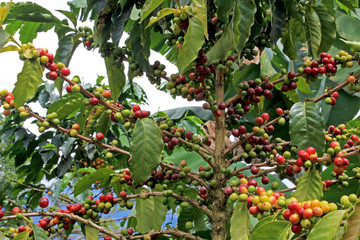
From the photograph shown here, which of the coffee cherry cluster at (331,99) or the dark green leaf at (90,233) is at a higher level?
the coffee cherry cluster at (331,99)

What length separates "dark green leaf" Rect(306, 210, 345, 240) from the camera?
1.78 ft

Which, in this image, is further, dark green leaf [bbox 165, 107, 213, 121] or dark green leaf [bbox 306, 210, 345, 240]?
dark green leaf [bbox 165, 107, 213, 121]

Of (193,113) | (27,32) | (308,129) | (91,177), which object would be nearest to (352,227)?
(308,129)

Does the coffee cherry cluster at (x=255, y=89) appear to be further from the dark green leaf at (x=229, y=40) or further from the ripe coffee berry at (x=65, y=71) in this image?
the ripe coffee berry at (x=65, y=71)

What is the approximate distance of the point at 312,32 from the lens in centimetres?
124

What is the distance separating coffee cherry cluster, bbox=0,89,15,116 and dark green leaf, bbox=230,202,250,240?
728mm

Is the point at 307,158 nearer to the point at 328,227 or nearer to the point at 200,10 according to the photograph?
the point at 328,227

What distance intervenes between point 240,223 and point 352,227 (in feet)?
1.26

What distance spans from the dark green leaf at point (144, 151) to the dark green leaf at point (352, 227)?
1.69 ft

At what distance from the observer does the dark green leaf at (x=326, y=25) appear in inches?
48.6

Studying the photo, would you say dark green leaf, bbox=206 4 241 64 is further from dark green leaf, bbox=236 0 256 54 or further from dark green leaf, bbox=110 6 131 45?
dark green leaf, bbox=110 6 131 45

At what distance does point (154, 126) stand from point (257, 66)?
260cm

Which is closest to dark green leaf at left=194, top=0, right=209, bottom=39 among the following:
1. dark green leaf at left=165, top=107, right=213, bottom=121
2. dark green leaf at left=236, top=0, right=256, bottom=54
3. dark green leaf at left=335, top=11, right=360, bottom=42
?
dark green leaf at left=236, top=0, right=256, bottom=54

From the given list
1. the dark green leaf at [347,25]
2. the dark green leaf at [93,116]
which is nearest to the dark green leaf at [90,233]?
the dark green leaf at [93,116]
